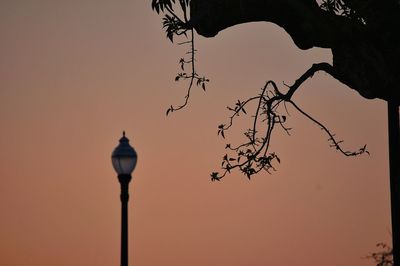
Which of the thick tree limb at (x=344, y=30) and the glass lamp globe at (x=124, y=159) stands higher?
the thick tree limb at (x=344, y=30)

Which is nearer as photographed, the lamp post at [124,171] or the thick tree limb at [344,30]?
the thick tree limb at [344,30]

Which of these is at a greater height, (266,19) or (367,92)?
(266,19)

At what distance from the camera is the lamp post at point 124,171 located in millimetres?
19141

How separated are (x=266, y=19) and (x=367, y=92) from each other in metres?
2.02

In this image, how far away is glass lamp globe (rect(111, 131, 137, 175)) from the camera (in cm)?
1984

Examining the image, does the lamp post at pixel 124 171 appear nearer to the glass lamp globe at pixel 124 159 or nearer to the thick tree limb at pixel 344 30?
the glass lamp globe at pixel 124 159

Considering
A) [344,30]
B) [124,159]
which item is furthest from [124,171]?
[344,30]

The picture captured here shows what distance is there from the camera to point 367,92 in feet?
56.2

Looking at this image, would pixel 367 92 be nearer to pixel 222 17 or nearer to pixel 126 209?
pixel 222 17

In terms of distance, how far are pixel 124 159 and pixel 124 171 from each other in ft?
0.76

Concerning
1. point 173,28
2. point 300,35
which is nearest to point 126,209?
point 173,28

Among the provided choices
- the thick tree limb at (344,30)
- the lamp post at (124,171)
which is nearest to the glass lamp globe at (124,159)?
the lamp post at (124,171)

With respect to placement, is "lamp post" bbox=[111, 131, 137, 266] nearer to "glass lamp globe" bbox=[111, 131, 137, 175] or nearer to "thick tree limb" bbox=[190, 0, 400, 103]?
"glass lamp globe" bbox=[111, 131, 137, 175]

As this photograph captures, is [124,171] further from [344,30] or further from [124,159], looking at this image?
[344,30]
